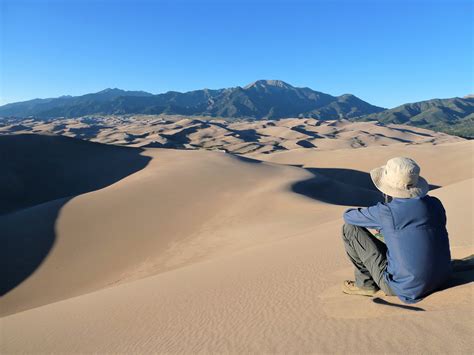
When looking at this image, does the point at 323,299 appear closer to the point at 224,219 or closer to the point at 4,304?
the point at 4,304

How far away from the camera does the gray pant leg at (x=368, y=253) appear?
320 centimetres

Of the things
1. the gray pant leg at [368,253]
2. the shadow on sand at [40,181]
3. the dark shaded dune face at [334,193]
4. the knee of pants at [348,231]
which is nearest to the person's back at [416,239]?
the gray pant leg at [368,253]

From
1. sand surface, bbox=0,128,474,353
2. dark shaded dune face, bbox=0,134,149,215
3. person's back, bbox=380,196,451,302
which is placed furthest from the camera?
dark shaded dune face, bbox=0,134,149,215

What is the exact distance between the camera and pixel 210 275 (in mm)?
5961

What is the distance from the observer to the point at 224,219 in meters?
13.0

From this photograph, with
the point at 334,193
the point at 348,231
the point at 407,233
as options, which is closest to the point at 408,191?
the point at 407,233

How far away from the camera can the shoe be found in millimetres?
3412

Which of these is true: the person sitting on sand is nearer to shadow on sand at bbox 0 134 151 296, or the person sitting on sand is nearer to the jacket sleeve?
the jacket sleeve

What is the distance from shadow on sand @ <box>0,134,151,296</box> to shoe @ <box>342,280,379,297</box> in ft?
27.6

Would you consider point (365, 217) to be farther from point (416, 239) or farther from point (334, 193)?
point (334, 193)

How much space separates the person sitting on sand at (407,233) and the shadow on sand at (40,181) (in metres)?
8.97

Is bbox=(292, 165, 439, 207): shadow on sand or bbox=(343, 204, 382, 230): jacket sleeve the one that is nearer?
bbox=(343, 204, 382, 230): jacket sleeve

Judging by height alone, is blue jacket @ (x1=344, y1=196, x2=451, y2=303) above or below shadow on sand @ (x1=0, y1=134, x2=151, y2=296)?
above

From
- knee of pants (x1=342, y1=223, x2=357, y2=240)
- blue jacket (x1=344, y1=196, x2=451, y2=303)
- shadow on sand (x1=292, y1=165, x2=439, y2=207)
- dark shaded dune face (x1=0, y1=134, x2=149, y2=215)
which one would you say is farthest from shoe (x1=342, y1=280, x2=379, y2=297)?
dark shaded dune face (x1=0, y1=134, x2=149, y2=215)
